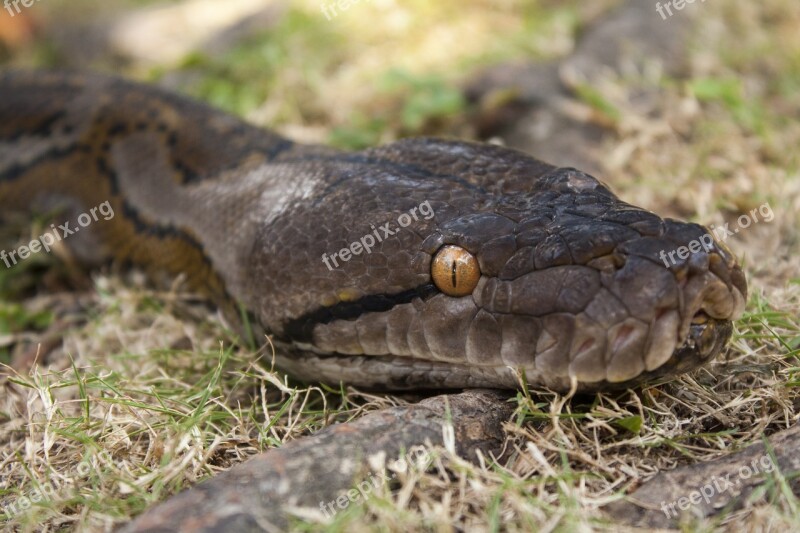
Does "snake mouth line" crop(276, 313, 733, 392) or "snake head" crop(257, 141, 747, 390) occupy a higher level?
"snake head" crop(257, 141, 747, 390)

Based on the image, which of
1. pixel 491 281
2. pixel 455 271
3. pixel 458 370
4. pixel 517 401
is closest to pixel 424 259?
pixel 455 271

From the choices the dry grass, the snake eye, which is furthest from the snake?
the dry grass

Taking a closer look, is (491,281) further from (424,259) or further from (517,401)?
(517,401)

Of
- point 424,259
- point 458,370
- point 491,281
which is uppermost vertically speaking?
point 424,259

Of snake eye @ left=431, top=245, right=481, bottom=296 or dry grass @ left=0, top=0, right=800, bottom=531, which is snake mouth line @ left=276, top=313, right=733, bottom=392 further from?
snake eye @ left=431, top=245, right=481, bottom=296

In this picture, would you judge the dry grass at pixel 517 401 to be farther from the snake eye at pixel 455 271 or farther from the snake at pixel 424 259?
the snake eye at pixel 455 271

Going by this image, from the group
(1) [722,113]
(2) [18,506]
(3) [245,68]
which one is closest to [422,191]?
(2) [18,506]

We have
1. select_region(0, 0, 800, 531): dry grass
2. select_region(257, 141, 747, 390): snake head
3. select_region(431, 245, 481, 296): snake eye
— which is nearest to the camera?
select_region(0, 0, 800, 531): dry grass

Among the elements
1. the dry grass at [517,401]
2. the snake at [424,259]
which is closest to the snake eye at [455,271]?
the snake at [424,259]
